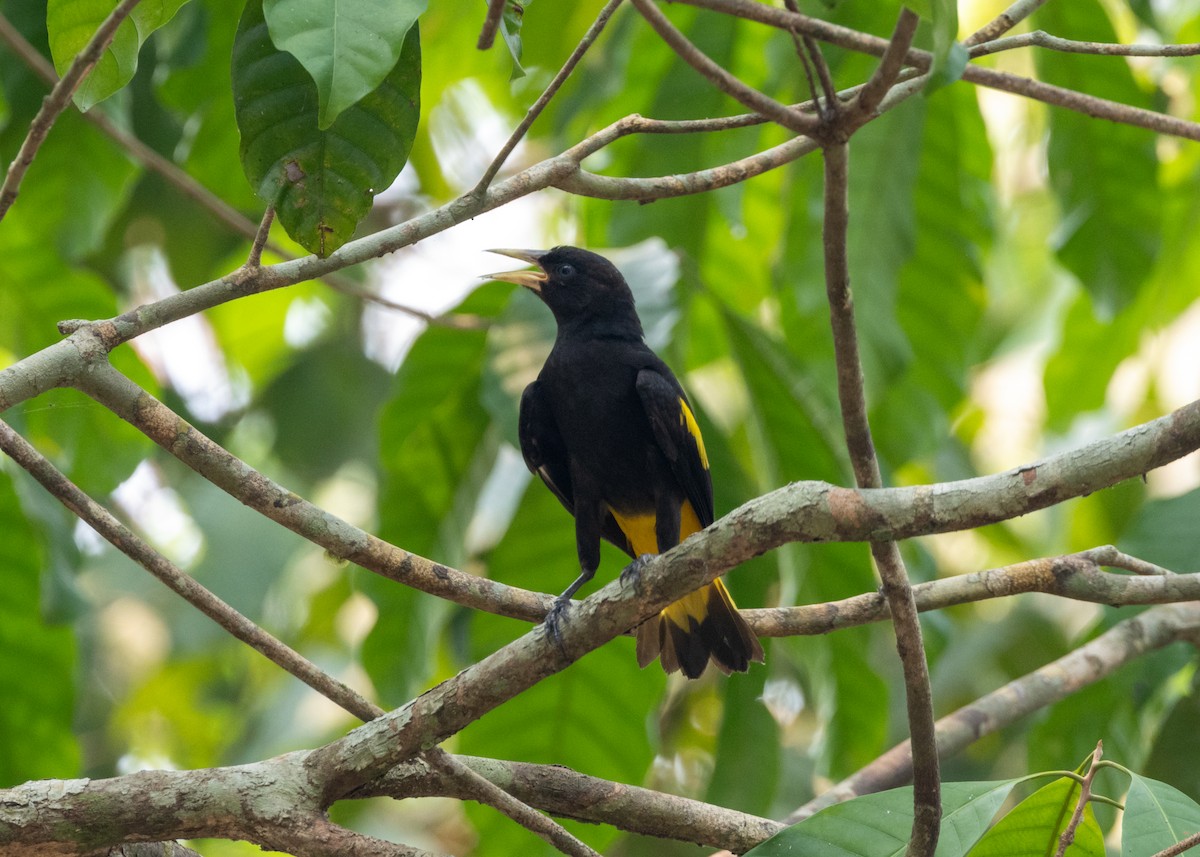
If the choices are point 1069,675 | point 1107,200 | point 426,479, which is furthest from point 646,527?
point 1107,200

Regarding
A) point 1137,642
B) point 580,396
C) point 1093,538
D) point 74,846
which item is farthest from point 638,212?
point 1093,538

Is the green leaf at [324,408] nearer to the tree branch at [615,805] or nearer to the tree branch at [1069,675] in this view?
the tree branch at [1069,675]

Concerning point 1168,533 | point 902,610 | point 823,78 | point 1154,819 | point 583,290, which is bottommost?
point 1154,819

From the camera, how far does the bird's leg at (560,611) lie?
8.45 ft

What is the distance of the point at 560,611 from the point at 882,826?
34.1 inches

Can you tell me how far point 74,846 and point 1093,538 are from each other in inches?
223

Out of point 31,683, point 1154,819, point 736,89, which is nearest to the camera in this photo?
point 736,89

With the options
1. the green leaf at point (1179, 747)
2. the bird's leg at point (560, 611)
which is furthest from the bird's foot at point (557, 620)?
the green leaf at point (1179, 747)

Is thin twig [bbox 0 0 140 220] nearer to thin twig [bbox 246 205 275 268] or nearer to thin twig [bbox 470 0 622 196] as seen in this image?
thin twig [bbox 246 205 275 268]

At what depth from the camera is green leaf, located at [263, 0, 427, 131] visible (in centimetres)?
203

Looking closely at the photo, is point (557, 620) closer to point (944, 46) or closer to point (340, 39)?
point (340, 39)

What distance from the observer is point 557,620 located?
2734mm

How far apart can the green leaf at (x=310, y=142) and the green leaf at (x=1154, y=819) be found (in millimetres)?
1952

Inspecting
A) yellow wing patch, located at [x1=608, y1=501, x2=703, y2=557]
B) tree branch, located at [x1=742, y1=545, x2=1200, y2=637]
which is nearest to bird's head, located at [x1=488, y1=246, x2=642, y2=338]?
yellow wing patch, located at [x1=608, y1=501, x2=703, y2=557]
